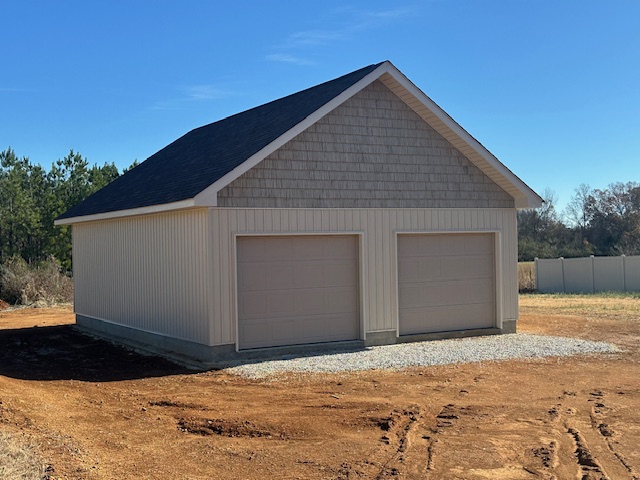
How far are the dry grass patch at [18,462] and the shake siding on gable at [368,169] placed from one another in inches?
273

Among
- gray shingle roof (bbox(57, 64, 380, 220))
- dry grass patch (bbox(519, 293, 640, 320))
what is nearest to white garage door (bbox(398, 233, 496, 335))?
gray shingle roof (bbox(57, 64, 380, 220))

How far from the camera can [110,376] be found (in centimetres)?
1213

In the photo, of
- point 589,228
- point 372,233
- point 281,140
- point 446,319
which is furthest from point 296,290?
point 589,228

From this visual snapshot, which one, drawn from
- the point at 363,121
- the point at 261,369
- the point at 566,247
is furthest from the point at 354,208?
the point at 566,247

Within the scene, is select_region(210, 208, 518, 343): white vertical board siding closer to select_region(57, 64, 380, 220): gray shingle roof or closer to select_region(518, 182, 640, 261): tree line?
select_region(57, 64, 380, 220): gray shingle roof

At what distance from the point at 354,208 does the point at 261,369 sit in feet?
12.7

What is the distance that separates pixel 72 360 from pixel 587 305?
17.4m

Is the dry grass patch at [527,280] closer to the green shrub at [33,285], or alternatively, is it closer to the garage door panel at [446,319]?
the garage door panel at [446,319]

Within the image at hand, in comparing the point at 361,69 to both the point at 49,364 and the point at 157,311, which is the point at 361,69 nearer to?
the point at 157,311

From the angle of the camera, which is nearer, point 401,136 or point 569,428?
point 569,428

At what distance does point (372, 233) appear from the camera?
14547 millimetres

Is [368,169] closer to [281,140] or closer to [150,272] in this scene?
[281,140]

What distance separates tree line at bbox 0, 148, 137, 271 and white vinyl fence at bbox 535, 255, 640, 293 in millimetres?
21070

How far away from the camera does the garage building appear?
13234 mm
